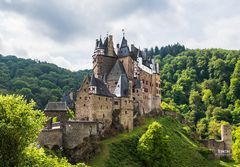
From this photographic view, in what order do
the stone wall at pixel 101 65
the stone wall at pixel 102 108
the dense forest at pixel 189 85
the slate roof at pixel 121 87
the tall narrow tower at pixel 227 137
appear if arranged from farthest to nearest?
the dense forest at pixel 189 85 → the tall narrow tower at pixel 227 137 → the stone wall at pixel 101 65 → the slate roof at pixel 121 87 → the stone wall at pixel 102 108

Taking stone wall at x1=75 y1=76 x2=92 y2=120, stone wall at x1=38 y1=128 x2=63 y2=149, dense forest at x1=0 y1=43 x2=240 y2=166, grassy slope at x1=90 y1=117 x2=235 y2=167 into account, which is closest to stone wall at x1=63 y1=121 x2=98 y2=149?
stone wall at x1=38 y1=128 x2=63 y2=149

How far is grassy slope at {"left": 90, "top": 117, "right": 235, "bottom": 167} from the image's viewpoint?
61.8m

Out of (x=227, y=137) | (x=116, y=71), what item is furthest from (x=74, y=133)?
(x=227, y=137)

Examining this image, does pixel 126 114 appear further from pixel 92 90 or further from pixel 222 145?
pixel 222 145

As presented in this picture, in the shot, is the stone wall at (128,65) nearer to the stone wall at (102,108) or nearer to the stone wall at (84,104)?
the stone wall at (102,108)

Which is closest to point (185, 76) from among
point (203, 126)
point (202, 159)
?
point (203, 126)

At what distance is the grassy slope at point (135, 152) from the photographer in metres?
61.8

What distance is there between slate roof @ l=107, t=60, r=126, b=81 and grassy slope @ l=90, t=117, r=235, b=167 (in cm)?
1150

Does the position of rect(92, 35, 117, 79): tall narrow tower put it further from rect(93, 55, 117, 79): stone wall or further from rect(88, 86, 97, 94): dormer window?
rect(88, 86, 97, 94): dormer window

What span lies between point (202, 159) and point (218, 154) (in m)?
15.0

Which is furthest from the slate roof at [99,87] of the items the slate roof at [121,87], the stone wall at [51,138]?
the stone wall at [51,138]

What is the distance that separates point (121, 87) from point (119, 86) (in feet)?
1.70

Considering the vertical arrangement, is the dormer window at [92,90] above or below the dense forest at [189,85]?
below

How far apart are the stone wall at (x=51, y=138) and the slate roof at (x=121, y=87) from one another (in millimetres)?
16022
